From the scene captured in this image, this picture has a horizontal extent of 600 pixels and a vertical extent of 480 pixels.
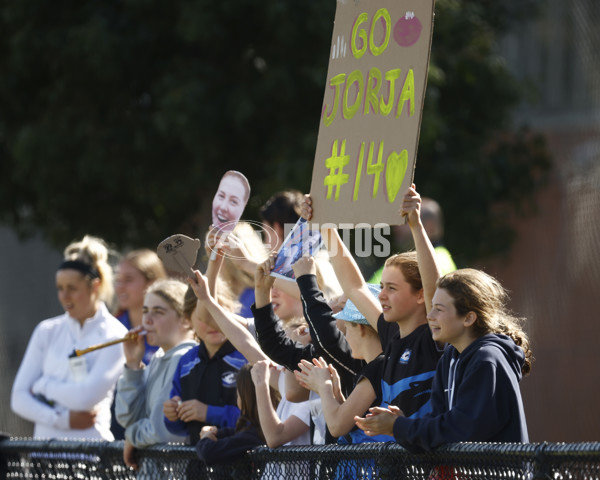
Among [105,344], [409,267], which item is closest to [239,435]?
[409,267]

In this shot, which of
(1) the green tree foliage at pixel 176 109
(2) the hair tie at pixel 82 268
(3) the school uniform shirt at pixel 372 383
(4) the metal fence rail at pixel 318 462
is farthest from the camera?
(1) the green tree foliage at pixel 176 109

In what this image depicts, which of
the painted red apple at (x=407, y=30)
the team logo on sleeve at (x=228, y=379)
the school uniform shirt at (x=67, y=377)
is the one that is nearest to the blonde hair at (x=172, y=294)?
the team logo on sleeve at (x=228, y=379)

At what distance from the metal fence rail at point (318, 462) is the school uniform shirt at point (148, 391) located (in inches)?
10.2

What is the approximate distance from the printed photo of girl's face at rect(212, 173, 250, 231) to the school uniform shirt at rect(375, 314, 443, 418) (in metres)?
0.96

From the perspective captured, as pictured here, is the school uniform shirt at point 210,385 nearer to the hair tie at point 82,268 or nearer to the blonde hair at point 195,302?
the blonde hair at point 195,302

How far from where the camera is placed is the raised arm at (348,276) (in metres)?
4.55

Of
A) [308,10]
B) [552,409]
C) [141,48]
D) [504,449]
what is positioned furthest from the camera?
[552,409]

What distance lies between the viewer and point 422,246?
4.06 metres

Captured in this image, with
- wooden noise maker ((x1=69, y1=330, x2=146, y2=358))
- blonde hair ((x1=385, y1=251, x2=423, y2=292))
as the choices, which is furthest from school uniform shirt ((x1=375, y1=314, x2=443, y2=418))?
wooden noise maker ((x1=69, y1=330, x2=146, y2=358))

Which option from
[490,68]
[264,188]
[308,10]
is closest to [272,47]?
[308,10]

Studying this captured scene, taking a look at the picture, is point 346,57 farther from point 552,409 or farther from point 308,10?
point 552,409

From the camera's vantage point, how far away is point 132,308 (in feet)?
22.4

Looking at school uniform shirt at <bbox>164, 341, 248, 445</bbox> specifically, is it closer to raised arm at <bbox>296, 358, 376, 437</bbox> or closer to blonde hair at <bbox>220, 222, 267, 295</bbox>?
blonde hair at <bbox>220, 222, 267, 295</bbox>

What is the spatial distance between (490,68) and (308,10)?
2430 millimetres
